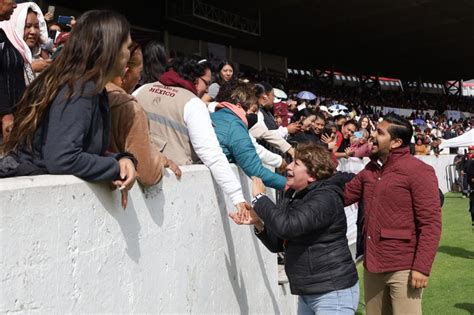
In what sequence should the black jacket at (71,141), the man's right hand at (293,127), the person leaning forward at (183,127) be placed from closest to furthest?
1. the black jacket at (71,141)
2. the person leaning forward at (183,127)
3. the man's right hand at (293,127)

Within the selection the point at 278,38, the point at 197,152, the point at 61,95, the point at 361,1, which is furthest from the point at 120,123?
the point at 278,38

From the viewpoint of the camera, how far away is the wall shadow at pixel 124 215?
249 centimetres

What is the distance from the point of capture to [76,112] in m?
2.31

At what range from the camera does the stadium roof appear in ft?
73.9

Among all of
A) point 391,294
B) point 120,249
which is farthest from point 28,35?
point 391,294

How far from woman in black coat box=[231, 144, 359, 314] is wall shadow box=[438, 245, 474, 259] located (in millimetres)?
6478

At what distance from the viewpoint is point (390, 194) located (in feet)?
13.0

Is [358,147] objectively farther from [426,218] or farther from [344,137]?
[426,218]

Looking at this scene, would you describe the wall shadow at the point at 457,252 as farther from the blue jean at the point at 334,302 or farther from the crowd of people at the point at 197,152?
the blue jean at the point at 334,302

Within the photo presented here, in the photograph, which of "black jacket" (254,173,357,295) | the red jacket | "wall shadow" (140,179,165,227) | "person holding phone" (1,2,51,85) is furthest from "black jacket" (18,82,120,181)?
the red jacket

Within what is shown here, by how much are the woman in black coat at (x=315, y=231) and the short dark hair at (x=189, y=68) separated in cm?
90

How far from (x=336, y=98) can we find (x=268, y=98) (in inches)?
1172

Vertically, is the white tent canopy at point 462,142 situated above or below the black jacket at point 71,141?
below

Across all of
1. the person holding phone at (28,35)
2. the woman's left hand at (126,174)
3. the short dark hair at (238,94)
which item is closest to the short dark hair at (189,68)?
the short dark hair at (238,94)
